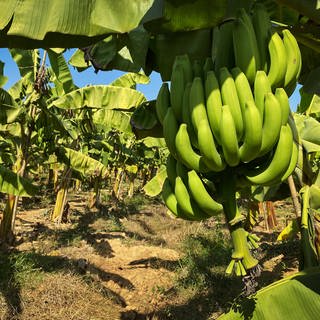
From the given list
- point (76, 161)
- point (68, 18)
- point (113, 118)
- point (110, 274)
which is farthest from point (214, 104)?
point (76, 161)

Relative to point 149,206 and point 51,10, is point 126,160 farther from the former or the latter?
point 51,10

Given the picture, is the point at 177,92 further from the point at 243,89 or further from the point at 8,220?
the point at 8,220

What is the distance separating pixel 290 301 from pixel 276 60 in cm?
94

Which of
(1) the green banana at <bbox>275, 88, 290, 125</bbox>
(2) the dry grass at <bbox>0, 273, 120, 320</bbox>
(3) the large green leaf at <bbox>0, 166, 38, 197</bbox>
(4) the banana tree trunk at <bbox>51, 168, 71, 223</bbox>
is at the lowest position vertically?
(4) the banana tree trunk at <bbox>51, 168, 71, 223</bbox>

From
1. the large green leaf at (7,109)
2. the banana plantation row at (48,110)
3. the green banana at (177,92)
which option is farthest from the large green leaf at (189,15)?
the large green leaf at (7,109)

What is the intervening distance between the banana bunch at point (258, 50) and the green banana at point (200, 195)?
13.3 inches

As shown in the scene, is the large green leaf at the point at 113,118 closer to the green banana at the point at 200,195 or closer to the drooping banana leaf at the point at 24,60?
the drooping banana leaf at the point at 24,60

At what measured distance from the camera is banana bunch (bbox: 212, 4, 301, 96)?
1.03 m

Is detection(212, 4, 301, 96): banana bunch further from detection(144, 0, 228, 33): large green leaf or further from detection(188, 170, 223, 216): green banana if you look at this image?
detection(188, 170, 223, 216): green banana

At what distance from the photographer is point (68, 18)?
1.08 metres

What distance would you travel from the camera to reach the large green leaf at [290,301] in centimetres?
138

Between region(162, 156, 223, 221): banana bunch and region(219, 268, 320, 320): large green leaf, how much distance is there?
0.53 meters

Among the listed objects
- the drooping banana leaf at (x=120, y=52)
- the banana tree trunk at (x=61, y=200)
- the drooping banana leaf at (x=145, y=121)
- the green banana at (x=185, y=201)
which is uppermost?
the drooping banana leaf at (x=120, y=52)

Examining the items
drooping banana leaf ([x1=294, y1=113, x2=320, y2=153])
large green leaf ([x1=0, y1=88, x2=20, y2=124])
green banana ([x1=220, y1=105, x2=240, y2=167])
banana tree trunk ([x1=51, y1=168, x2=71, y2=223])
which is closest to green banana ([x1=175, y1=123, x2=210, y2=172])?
green banana ([x1=220, y1=105, x2=240, y2=167])
